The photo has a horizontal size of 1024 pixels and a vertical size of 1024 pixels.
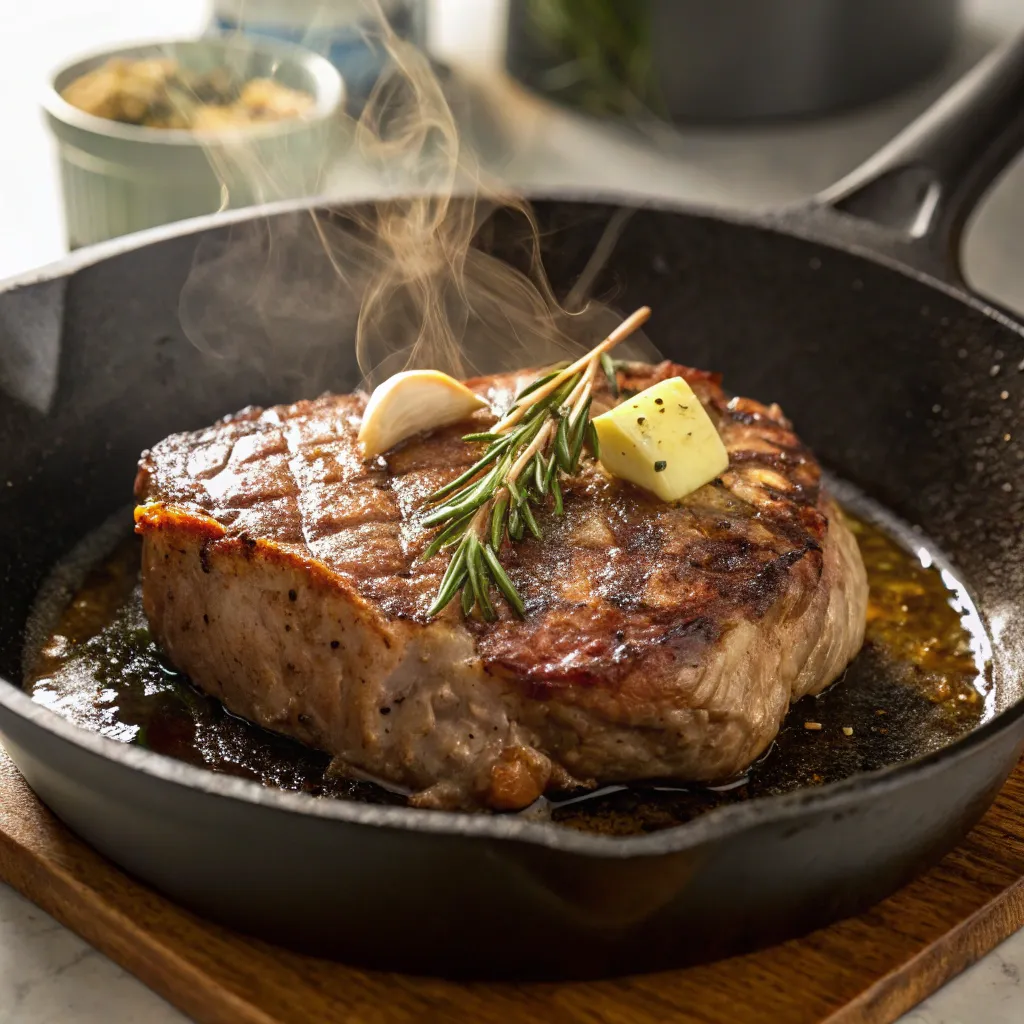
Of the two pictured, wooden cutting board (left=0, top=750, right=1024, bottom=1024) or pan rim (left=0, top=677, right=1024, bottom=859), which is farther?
wooden cutting board (left=0, top=750, right=1024, bottom=1024)

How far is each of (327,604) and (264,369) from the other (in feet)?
4.03

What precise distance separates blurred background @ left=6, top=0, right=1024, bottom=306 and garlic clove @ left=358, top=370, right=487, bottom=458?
1676mm

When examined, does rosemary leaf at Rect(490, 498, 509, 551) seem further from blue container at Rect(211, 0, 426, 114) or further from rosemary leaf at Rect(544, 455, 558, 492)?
blue container at Rect(211, 0, 426, 114)

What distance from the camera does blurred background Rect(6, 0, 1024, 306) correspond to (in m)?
4.48

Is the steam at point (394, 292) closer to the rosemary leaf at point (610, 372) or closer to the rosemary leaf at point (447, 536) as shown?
the rosemary leaf at point (610, 372)

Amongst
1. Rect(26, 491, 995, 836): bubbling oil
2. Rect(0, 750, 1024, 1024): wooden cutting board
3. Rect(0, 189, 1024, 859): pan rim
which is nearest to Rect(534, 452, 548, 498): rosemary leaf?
Rect(26, 491, 995, 836): bubbling oil

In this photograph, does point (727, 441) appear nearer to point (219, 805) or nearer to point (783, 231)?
point (783, 231)

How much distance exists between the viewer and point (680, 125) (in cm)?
508

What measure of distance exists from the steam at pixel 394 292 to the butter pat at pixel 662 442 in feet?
2.59

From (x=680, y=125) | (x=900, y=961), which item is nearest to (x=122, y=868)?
(x=900, y=961)

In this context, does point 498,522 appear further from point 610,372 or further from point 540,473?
point 610,372

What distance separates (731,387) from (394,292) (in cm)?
84

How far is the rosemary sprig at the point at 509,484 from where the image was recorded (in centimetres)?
212

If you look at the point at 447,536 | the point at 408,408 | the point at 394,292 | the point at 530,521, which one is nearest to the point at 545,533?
the point at 530,521
